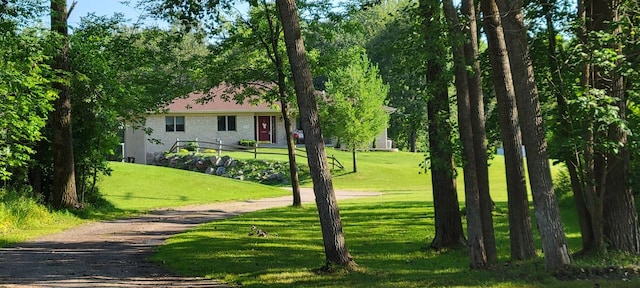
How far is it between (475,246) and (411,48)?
318cm

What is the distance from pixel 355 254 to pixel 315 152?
10.5 feet

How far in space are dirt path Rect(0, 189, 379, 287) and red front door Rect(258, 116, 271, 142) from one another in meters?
31.8

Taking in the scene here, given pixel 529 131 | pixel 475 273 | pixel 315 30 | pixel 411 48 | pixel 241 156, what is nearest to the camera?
pixel 529 131

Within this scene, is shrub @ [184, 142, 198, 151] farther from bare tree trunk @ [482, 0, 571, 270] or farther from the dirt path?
bare tree trunk @ [482, 0, 571, 270]

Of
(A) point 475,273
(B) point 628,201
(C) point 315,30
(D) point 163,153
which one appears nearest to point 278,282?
(A) point 475,273

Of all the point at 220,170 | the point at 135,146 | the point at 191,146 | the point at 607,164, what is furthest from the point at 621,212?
the point at 135,146

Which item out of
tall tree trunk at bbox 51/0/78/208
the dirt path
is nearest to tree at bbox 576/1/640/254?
the dirt path

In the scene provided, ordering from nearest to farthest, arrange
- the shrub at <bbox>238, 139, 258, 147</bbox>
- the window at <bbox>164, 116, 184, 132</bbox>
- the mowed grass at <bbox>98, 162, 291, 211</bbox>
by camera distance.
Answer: the mowed grass at <bbox>98, 162, 291, 211</bbox> → the shrub at <bbox>238, 139, 258, 147</bbox> → the window at <bbox>164, 116, 184, 132</bbox>

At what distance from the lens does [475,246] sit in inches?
375

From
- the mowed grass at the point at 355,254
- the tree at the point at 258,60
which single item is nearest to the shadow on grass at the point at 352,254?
the mowed grass at the point at 355,254

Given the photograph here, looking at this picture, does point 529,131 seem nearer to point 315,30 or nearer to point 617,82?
point 617,82

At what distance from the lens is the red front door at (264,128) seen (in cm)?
5134

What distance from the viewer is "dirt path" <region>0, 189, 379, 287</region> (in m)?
9.43

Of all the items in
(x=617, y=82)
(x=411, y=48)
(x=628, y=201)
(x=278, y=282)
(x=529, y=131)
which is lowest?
(x=278, y=282)
